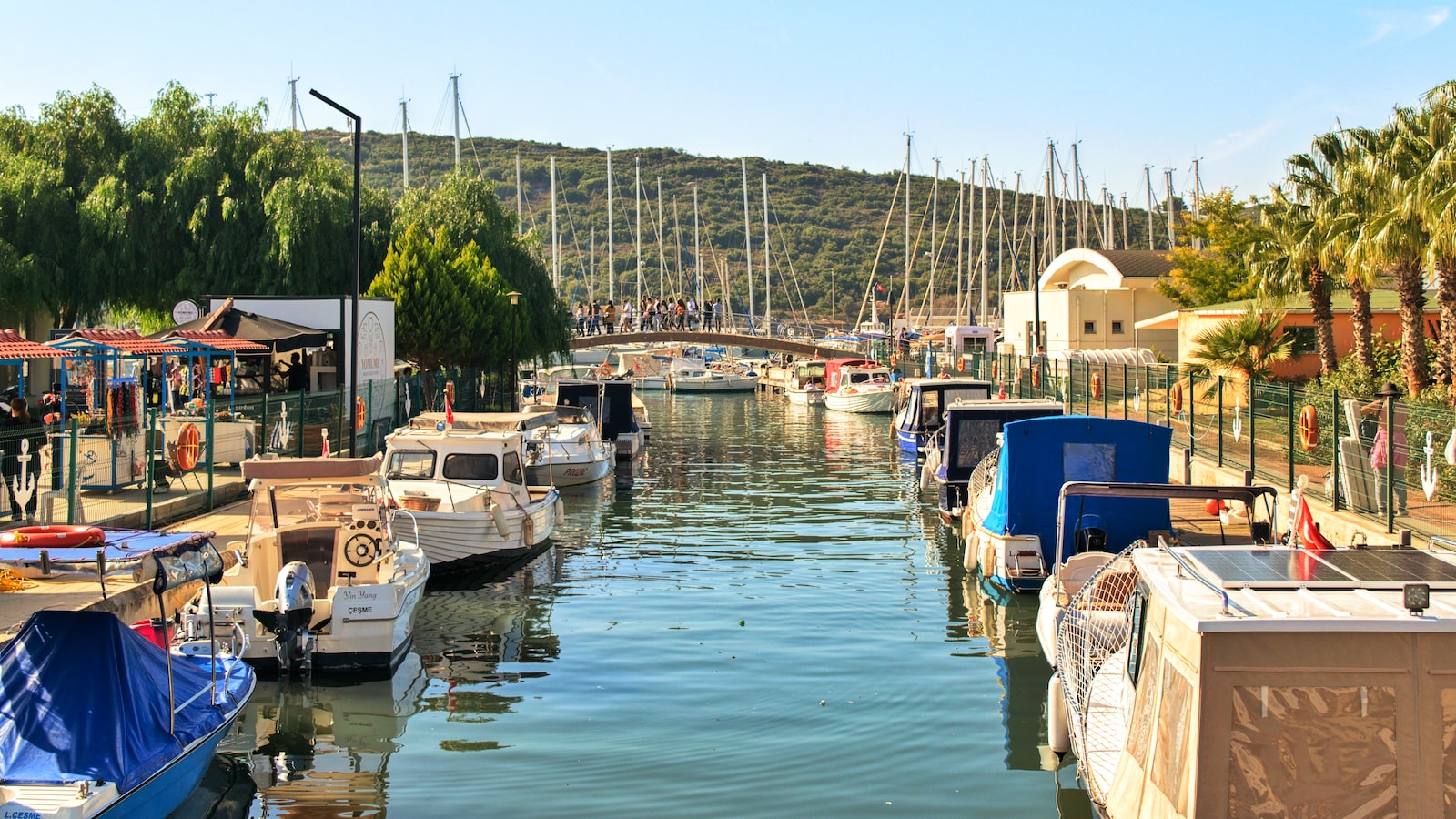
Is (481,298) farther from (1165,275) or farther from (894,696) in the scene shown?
(894,696)

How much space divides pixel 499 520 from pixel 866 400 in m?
41.5

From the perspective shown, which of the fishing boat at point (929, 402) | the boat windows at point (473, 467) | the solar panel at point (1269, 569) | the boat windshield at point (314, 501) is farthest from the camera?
the fishing boat at point (929, 402)

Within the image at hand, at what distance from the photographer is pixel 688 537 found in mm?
25266

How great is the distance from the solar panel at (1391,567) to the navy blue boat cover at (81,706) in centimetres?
831

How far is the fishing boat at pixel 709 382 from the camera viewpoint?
258 feet

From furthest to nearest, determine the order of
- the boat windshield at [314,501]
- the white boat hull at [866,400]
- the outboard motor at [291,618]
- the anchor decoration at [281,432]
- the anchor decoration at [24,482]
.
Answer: the white boat hull at [866,400], the anchor decoration at [281,432], the anchor decoration at [24,482], the boat windshield at [314,501], the outboard motor at [291,618]

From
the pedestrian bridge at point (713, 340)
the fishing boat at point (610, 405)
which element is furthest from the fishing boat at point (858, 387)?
the fishing boat at point (610, 405)

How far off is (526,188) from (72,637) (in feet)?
548

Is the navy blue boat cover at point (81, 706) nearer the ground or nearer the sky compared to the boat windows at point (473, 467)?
nearer the ground

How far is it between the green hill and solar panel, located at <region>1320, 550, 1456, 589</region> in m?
109

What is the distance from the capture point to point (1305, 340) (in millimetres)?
39562

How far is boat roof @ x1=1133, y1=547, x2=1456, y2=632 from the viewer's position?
275 inches

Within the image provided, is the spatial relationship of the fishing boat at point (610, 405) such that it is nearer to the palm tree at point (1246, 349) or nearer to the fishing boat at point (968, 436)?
the fishing boat at point (968, 436)

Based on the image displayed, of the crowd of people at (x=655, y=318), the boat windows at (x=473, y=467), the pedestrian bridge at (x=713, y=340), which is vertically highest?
the crowd of people at (x=655, y=318)
